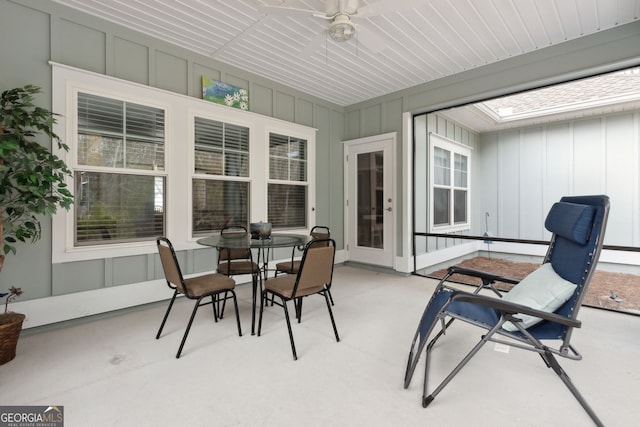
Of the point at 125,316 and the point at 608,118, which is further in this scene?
the point at 608,118

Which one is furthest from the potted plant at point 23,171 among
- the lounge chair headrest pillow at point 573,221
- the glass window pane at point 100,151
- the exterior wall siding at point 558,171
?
the exterior wall siding at point 558,171

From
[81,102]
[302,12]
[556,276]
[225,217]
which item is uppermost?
[302,12]

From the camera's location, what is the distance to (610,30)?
10.2 feet

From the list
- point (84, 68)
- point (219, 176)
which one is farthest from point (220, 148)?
point (84, 68)

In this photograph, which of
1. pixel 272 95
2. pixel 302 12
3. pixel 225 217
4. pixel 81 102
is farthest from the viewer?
pixel 272 95

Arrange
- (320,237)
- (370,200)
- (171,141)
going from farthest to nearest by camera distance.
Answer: (370,200), (320,237), (171,141)

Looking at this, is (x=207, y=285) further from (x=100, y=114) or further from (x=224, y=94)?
(x=224, y=94)

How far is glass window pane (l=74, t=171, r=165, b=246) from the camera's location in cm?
301

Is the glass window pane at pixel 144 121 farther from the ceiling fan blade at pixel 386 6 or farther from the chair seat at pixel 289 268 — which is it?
the ceiling fan blade at pixel 386 6

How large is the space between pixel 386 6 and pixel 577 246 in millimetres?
2178

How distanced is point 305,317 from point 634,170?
231 inches

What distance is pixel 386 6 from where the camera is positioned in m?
2.30

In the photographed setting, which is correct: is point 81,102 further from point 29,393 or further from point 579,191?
point 579,191

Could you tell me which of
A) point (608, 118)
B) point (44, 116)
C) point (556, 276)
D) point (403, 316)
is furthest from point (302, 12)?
point (608, 118)
